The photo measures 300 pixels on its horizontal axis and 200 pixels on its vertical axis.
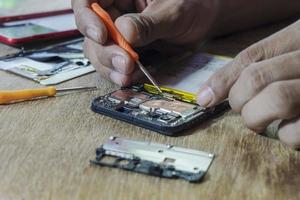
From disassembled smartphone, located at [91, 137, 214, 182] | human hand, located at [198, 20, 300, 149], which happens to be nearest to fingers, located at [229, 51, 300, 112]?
human hand, located at [198, 20, 300, 149]

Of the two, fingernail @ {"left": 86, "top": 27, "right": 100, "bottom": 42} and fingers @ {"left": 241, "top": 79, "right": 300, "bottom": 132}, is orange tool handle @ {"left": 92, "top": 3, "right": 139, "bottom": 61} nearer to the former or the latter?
fingernail @ {"left": 86, "top": 27, "right": 100, "bottom": 42}

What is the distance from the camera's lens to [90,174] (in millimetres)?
532

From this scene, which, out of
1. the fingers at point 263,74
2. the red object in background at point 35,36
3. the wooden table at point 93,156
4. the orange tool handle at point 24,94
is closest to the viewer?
the wooden table at point 93,156

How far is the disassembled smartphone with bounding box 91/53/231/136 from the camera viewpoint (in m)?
0.63

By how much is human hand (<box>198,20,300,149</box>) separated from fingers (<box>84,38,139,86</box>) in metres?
0.15

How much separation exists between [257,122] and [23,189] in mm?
284

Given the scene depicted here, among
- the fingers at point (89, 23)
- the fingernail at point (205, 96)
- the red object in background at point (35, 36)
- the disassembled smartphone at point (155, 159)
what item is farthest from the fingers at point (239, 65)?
the red object in background at point (35, 36)

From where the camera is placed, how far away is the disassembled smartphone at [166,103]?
2.08 feet

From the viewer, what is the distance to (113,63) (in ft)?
2.61

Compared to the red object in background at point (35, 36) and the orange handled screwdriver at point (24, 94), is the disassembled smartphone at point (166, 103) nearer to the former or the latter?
the orange handled screwdriver at point (24, 94)

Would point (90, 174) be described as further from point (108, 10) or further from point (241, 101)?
point (108, 10)

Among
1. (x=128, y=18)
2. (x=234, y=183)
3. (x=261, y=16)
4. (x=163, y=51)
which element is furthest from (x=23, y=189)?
(x=261, y=16)

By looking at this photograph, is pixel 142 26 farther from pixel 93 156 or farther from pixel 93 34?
pixel 93 156

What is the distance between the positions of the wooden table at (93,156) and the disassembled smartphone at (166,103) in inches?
0.5
